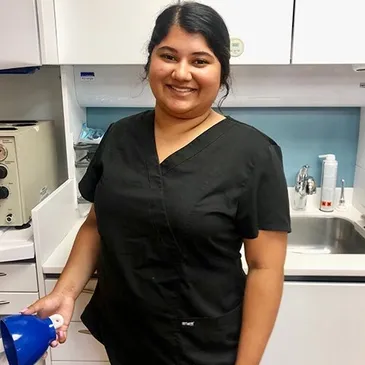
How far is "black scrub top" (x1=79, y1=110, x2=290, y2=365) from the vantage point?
0.91 metres

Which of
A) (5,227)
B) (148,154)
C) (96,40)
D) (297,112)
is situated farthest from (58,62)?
(297,112)

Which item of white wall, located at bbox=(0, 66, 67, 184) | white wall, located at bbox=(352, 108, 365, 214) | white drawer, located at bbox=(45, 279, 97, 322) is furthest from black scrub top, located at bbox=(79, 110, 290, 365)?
white wall, located at bbox=(352, 108, 365, 214)

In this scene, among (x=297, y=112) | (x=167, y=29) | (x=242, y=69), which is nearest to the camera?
(x=167, y=29)

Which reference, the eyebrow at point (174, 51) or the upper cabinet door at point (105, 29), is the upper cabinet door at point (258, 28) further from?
the eyebrow at point (174, 51)

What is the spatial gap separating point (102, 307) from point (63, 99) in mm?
863

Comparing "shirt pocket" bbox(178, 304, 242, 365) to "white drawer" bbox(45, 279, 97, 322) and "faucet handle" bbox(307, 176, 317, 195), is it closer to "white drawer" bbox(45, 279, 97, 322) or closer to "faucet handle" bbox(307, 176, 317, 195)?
"white drawer" bbox(45, 279, 97, 322)

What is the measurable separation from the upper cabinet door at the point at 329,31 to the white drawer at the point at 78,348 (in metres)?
1.13

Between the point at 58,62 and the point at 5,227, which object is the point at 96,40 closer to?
the point at 58,62

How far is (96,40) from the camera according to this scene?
1480 millimetres

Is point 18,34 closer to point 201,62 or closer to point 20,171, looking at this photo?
point 20,171

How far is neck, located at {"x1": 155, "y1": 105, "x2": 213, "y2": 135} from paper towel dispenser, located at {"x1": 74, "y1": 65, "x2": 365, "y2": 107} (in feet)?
2.35

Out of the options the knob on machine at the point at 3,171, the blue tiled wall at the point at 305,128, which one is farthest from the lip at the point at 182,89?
the blue tiled wall at the point at 305,128

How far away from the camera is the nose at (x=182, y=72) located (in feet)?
2.85

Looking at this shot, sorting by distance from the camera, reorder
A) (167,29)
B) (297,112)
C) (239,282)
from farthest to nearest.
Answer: (297,112) → (239,282) → (167,29)
